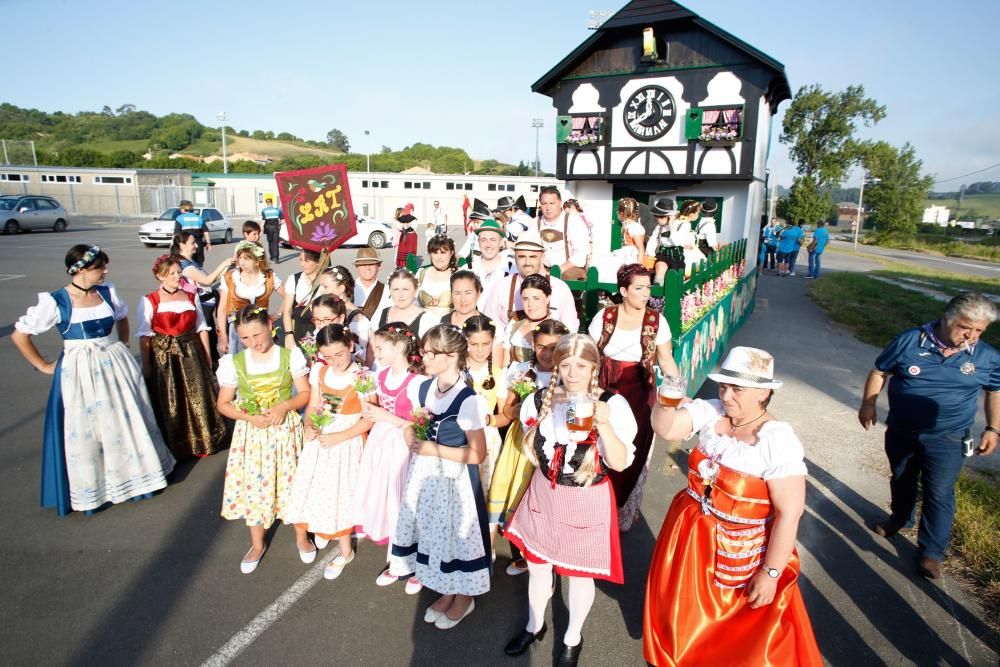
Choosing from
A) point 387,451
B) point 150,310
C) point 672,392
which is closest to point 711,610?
point 672,392

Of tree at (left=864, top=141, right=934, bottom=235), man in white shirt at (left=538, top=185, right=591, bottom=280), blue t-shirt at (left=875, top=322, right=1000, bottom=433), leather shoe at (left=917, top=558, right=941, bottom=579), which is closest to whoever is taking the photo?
blue t-shirt at (left=875, top=322, right=1000, bottom=433)

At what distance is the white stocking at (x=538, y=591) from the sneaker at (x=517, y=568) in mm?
601

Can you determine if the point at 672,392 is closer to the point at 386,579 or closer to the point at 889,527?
the point at 386,579

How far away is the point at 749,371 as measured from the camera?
91.7 inches

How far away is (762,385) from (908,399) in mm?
2128

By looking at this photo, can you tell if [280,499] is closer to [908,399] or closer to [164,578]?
[164,578]

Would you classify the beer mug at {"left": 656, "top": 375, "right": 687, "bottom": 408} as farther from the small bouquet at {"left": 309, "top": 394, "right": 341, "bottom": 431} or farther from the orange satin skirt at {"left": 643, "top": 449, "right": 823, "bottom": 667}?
the small bouquet at {"left": 309, "top": 394, "right": 341, "bottom": 431}

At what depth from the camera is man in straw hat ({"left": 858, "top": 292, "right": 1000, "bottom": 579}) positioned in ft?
11.3

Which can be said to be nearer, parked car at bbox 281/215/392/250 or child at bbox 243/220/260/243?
child at bbox 243/220/260/243

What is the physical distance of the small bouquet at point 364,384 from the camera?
10.6 ft

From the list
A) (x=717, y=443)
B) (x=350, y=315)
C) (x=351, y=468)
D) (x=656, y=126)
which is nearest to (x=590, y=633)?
(x=717, y=443)

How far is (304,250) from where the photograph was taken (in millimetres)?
5121

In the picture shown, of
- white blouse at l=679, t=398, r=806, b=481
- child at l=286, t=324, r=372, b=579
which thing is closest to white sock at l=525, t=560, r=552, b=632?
white blouse at l=679, t=398, r=806, b=481

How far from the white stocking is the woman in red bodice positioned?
3586 millimetres
